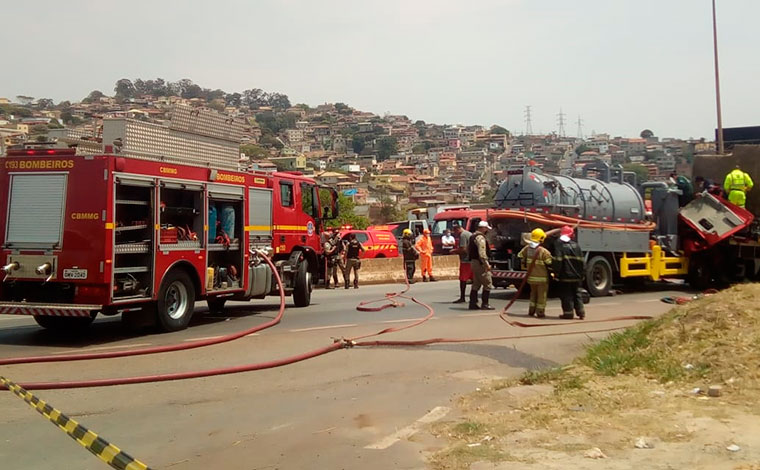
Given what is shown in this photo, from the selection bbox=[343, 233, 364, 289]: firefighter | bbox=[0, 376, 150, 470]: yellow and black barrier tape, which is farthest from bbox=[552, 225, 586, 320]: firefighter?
bbox=[0, 376, 150, 470]: yellow and black barrier tape

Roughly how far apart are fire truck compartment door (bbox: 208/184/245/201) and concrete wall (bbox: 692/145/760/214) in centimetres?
1303

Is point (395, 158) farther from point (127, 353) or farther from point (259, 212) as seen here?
point (127, 353)

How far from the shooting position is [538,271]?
13055 mm

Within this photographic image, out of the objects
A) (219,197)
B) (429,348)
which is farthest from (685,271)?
(219,197)

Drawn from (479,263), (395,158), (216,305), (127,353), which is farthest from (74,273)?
(395,158)

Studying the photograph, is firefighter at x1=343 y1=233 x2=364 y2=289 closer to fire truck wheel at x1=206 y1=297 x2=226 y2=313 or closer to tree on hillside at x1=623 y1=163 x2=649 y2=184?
fire truck wheel at x1=206 y1=297 x2=226 y2=313

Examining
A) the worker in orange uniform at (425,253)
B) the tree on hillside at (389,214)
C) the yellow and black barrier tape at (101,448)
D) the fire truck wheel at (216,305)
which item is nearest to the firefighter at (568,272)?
the fire truck wheel at (216,305)

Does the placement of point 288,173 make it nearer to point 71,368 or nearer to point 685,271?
point 71,368

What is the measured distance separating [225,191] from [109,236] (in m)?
3.09

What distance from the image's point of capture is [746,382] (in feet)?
21.7

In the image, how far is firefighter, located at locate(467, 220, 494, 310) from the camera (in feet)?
46.4

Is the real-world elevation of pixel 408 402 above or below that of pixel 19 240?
below

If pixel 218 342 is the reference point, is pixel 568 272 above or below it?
above

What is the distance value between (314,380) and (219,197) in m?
5.46
